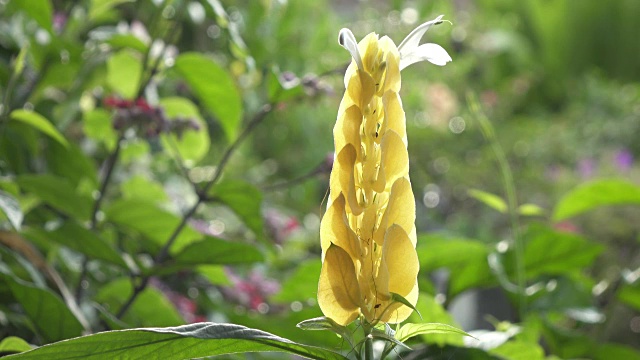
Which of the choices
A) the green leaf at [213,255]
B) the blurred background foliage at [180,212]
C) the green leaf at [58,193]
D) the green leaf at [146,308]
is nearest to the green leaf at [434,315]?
the blurred background foliage at [180,212]

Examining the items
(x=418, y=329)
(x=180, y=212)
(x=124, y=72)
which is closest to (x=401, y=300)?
(x=418, y=329)

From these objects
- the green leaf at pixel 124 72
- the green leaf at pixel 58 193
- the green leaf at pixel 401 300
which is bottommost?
the green leaf at pixel 401 300

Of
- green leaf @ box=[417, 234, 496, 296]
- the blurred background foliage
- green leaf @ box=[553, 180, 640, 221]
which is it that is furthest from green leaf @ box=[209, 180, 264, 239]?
green leaf @ box=[553, 180, 640, 221]

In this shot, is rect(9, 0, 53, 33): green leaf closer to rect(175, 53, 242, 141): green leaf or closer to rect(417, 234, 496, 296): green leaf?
rect(175, 53, 242, 141): green leaf

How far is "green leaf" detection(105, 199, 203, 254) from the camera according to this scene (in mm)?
1018

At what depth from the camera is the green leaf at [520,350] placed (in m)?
0.83

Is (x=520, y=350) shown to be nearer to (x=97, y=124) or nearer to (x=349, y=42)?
(x=349, y=42)

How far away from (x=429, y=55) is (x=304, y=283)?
1.93 ft

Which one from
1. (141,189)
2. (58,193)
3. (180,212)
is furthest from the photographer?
(180,212)

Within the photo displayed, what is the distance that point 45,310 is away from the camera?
76 centimetres

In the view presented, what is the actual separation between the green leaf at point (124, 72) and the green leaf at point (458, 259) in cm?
46

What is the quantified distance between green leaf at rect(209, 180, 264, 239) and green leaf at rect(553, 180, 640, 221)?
455 mm

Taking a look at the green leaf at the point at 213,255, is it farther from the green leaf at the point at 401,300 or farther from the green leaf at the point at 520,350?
the green leaf at the point at 401,300

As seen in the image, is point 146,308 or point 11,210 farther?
point 146,308
